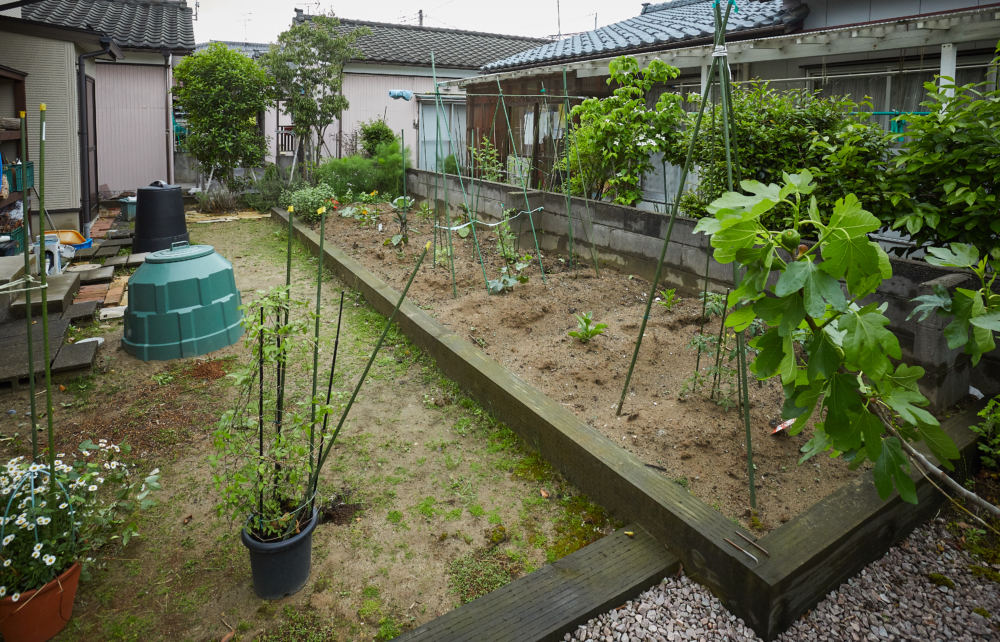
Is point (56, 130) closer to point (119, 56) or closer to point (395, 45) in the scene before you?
point (119, 56)

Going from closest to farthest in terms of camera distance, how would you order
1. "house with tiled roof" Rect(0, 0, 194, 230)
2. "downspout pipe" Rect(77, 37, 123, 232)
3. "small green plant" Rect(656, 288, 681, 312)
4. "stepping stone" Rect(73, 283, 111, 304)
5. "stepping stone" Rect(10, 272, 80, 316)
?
"small green plant" Rect(656, 288, 681, 312) → "stepping stone" Rect(10, 272, 80, 316) → "stepping stone" Rect(73, 283, 111, 304) → "house with tiled roof" Rect(0, 0, 194, 230) → "downspout pipe" Rect(77, 37, 123, 232)

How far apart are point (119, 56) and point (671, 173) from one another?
27.6ft

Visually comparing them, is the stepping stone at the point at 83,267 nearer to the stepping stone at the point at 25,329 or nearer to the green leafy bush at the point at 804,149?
the stepping stone at the point at 25,329

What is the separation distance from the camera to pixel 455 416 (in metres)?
3.51

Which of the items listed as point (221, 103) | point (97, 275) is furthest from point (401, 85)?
point (97, 275)

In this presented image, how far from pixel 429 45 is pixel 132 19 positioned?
6.81 meters

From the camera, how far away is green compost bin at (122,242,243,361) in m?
4.14

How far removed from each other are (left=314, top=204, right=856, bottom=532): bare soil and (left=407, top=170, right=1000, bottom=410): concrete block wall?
18cm

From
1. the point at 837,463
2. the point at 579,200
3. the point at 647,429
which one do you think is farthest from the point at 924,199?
the point at 579,200

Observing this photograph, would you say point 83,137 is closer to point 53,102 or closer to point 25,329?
point 53,102

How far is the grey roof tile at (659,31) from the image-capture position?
23.5 ft

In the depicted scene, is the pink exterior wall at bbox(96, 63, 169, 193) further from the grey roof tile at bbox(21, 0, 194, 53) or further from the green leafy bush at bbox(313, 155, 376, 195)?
the green leafy bush at bbox(313, 155, 376, 195)

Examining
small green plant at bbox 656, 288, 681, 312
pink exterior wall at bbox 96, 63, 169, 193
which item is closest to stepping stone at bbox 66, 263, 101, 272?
small green plant at bbox 656, 288, 681, 312

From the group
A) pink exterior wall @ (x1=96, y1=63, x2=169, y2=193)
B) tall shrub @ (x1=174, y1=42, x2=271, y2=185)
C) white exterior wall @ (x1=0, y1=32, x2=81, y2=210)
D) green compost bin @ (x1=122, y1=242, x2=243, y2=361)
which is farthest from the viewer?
pink exterior wall @ (x1=96, y1=63, x2=169, y2=193)
